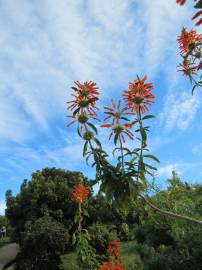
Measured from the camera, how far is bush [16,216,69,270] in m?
14.0

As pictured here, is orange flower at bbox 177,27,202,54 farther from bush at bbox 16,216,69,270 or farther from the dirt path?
the dirt path

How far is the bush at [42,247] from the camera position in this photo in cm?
1402

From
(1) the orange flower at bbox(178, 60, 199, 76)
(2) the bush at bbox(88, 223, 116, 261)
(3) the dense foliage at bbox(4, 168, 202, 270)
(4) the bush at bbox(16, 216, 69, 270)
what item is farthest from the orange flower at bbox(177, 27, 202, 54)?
(4) the bush at bbox(16, 216, 69, 270)

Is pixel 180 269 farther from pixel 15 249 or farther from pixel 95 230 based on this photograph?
pixel 15 249

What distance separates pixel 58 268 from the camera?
1392 cm

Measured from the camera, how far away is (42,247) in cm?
1406

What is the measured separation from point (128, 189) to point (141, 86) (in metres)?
0.68

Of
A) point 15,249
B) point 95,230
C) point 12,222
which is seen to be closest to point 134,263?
point 95,230

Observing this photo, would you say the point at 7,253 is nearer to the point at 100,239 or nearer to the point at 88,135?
the point at 100,239

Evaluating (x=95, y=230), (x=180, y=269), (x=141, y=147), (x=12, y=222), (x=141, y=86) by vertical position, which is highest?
(x=12, y=222)

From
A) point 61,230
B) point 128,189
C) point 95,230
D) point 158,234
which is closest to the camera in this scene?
point 128,189

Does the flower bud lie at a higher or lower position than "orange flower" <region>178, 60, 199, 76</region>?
lower

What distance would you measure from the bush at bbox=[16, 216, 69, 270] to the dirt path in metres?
2.79

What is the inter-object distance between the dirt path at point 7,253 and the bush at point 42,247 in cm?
279
